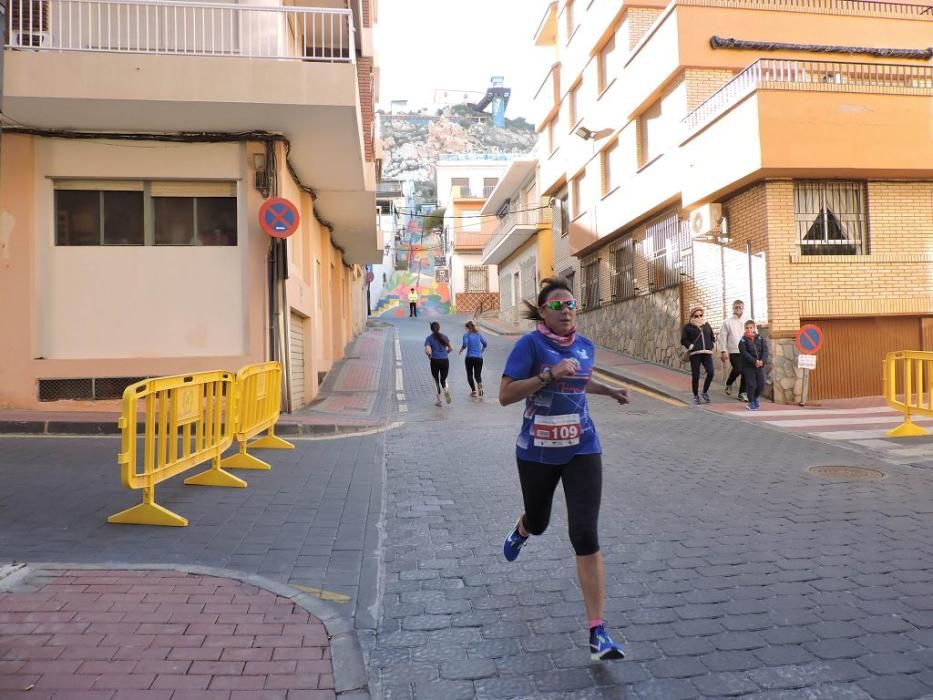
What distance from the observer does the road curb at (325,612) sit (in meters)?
2.96

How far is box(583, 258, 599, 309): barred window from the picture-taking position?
947 inches

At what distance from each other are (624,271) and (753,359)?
947 centimetres

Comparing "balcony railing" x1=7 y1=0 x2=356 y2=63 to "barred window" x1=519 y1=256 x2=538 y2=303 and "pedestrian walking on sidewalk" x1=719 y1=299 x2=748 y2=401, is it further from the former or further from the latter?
"barred window" x1=519 y1=256 x2=538 y2=303

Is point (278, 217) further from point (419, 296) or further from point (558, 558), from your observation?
point (419, 296)

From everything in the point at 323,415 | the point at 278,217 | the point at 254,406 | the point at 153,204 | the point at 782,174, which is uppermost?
the point at 782,174

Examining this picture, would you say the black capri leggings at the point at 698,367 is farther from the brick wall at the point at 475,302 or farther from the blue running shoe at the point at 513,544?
the brick wall at the point at 475,302

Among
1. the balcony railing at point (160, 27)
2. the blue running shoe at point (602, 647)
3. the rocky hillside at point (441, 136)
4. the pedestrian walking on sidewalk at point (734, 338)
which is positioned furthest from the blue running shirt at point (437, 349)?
the rocky hillside at point (441, 136)

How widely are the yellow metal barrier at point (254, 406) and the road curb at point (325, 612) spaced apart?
2.97 m

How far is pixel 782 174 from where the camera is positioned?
13516 millimetres

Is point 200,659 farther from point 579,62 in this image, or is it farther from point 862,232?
point 579,62

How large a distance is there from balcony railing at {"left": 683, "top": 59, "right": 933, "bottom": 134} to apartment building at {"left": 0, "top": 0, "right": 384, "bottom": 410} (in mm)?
7645

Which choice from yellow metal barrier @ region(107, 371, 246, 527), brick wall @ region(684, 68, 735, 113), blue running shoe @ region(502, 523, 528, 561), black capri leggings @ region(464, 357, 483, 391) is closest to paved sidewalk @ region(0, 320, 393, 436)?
black capri leggings @ region(464, 357, 483, 391)

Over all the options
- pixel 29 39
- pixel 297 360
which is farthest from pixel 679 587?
pixel 29 39

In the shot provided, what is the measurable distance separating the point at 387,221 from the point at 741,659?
5960 centimetres
